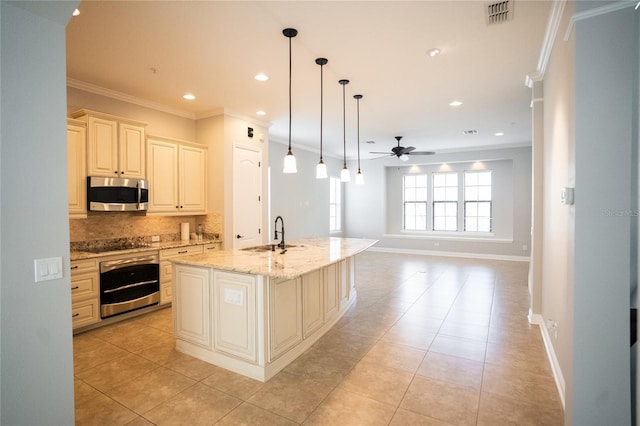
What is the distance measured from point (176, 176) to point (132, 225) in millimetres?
925

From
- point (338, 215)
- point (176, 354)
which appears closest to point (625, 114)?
point (176, 354)

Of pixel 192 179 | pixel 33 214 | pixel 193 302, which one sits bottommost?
pixel 193 302

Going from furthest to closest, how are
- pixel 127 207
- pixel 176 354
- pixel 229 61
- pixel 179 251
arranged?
pixel 179 251 < pixel 127 207 < pixel 229 61 < pixel 176 354

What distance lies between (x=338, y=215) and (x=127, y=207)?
680 cm

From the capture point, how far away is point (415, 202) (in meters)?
9.79

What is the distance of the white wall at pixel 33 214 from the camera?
154 centimetres

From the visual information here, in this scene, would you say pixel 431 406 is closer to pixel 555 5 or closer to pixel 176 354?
pixel 176 354

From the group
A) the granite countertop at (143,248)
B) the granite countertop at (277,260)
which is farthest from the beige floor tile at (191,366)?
the granite countertop at (143,248)

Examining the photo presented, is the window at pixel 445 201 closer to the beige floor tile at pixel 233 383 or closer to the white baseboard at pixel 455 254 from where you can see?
the white baseboard at pixel 455 254

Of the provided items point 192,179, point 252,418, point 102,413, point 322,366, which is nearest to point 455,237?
point 192,179

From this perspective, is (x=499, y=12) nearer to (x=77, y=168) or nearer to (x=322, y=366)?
(x=322, y=366)

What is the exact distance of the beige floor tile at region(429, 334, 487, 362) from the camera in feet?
10.2

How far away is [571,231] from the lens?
2008 mm

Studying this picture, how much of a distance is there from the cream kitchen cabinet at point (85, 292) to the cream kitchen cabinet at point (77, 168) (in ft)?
1.96
